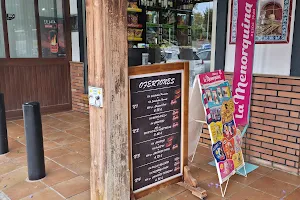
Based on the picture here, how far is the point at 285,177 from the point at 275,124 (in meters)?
0.55

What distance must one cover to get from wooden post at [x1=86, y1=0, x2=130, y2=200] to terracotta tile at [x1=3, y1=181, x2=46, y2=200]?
87 centimetres

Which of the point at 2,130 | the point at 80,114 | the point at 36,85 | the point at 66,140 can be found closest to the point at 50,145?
the point at 66,140

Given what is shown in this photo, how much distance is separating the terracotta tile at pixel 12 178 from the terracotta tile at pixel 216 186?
1.80 meters

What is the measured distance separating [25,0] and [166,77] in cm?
378

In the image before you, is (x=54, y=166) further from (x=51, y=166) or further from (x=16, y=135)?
(x=16, y=135)

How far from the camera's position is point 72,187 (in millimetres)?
2746

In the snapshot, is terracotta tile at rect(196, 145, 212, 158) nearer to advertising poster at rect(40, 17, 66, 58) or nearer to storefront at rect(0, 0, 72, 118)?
storefront at rect(0, 0, 72, 118)

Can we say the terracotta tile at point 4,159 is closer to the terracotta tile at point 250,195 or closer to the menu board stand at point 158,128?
the menu board stand at point 158,128

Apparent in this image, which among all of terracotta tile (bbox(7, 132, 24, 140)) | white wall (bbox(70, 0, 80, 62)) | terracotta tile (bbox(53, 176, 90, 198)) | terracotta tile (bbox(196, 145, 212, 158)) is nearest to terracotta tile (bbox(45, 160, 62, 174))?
terracotta tile (bbox(53, 176, 90, 198))

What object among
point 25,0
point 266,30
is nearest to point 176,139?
point 266,30

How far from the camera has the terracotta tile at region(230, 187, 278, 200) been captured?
2.55 m

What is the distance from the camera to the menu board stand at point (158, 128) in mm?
2270

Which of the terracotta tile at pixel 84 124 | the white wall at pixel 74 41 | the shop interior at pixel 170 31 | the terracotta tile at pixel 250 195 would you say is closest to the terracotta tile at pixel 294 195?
the terracotta tile at pixel 250 195

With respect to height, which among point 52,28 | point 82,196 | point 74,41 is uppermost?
point 52,28
